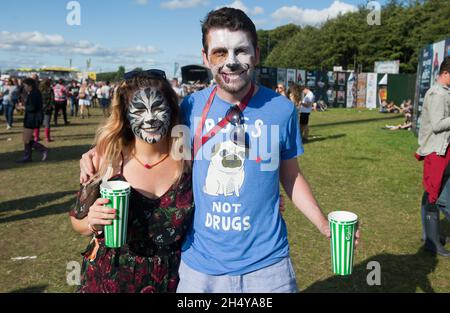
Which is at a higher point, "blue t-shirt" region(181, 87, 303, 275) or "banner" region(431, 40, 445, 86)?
"banner" region(431, 40, 445, 86)

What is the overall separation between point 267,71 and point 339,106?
20.3 feet

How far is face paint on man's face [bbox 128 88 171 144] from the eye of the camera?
7.38 feet

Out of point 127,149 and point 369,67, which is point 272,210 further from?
point 369,67

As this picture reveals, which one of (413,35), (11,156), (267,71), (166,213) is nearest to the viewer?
(166,213)

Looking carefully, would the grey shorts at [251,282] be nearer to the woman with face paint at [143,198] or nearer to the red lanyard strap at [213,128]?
the woman with face paint at [143,198]

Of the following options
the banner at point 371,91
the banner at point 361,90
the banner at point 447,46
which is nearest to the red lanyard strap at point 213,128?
the banner at point 447,46

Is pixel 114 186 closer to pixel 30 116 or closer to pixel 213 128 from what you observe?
pixel 213 128

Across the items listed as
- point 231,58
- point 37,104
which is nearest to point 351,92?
point 37,104

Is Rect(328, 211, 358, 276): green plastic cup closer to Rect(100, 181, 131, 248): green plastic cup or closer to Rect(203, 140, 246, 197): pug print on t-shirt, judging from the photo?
Rect(203, 140, 246, 197): pug print on t-shirt

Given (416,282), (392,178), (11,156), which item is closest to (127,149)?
(416,282)

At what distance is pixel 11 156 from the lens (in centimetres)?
1088

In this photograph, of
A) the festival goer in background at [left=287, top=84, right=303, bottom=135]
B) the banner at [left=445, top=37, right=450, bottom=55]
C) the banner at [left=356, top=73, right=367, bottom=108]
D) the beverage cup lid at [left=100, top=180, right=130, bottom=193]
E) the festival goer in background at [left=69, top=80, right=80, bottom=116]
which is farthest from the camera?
the banner at [left=356, top=73, right=367, bottom=108]

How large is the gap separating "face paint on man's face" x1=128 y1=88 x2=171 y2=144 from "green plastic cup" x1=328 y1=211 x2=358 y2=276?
0.96 m

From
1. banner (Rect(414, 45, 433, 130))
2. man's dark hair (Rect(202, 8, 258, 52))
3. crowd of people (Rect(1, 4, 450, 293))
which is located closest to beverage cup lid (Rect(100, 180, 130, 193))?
crowd of people (Rect(1, 4, 450, 293))
